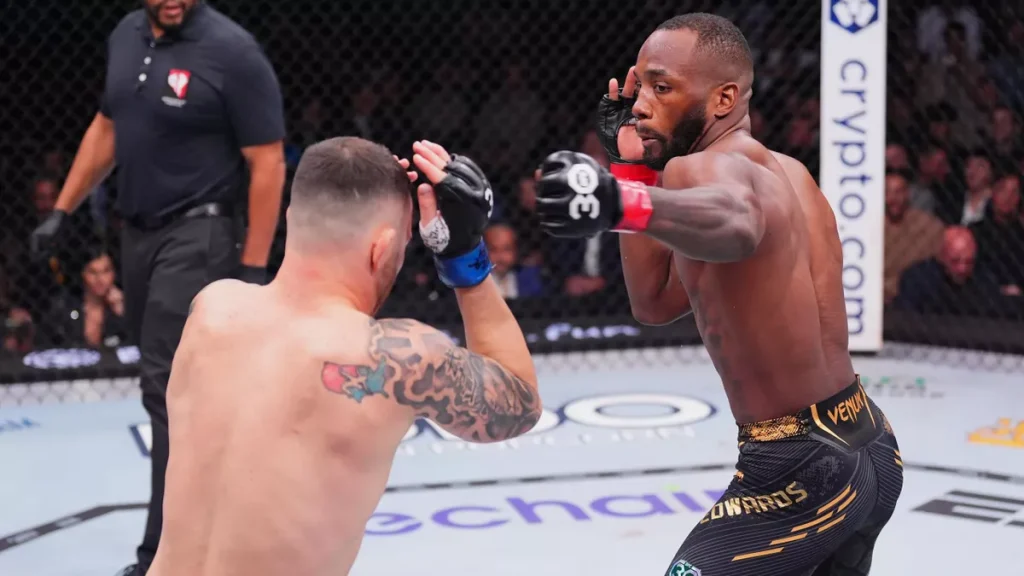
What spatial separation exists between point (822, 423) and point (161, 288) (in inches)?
58.3

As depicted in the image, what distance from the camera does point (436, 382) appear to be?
4.52 ft

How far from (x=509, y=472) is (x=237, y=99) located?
4.36ft

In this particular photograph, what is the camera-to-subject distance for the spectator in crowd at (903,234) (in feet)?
16.7

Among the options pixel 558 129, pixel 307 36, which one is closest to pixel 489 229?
pixel 558 129

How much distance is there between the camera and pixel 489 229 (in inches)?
198

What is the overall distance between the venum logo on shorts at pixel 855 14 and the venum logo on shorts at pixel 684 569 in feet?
11.6

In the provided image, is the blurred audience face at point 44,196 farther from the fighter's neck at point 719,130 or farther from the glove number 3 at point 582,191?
the glove number 3 at point 582,191

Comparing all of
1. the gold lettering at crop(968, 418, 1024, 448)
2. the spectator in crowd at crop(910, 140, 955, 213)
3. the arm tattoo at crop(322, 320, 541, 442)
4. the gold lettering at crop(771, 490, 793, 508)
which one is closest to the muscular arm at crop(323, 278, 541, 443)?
the arm tattoo at crop(322, 320, 541, 442)

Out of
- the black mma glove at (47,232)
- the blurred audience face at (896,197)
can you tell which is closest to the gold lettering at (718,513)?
the black mma glove at (47,232)

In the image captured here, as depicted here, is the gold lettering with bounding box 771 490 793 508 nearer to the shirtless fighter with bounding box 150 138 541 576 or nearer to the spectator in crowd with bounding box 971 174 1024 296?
the shirtless fighter with bounding box 150 138 541 576

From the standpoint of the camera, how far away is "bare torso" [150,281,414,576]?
4.34ft

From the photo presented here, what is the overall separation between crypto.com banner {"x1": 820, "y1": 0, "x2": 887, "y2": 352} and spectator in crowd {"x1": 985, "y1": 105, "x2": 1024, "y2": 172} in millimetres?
746

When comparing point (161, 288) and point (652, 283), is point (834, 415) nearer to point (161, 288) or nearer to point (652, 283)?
point (652, 283)

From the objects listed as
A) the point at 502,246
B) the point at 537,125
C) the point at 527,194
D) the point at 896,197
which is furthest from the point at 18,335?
the point at 896,197
